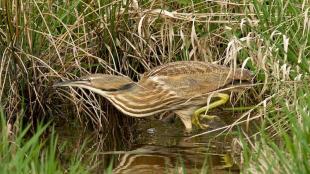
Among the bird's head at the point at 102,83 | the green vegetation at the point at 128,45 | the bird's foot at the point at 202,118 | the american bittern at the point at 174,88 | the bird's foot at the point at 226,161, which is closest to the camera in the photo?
the bird's foot at the point at 226,161

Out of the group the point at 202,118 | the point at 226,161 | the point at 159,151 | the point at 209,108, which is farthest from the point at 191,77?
the point at 226,161

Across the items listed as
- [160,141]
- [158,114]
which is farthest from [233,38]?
[158,114]

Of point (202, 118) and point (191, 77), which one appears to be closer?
point (191, 77)

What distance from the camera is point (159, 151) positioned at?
577 centimetres

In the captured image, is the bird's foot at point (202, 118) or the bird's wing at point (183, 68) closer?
the bird's wing at point (183, 68)

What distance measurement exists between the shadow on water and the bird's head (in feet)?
1.10

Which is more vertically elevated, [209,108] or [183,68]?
[183,68]

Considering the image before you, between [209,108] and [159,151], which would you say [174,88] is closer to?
[209,108]

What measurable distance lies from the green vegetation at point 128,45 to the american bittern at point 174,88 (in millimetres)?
117

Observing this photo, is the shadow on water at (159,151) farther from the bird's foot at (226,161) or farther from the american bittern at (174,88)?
the american bittern at (174,88)

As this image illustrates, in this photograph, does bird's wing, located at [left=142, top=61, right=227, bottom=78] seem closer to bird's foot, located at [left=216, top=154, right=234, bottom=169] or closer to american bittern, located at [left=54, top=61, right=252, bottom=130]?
american bittern, located at [left=54, top=61, right=252, bottom=130]

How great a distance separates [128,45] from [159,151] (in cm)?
105

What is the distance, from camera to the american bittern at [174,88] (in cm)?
627

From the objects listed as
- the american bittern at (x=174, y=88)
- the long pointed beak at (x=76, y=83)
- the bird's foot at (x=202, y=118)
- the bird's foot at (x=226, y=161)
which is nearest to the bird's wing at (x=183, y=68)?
the american bittern at (x=174, y=88)
